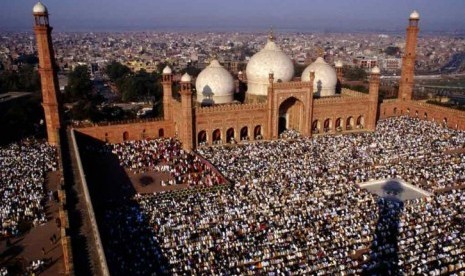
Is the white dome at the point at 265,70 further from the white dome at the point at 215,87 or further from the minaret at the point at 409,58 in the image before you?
the minaret at the point at 409,58

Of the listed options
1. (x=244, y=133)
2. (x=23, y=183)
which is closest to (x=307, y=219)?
(x=244, y=133)

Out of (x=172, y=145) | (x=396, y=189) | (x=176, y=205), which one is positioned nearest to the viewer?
(x=176, y=205)

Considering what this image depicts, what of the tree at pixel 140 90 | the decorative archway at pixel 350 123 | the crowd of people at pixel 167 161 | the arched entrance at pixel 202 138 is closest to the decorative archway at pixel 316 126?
→ the decorative archway at pixel 350 123

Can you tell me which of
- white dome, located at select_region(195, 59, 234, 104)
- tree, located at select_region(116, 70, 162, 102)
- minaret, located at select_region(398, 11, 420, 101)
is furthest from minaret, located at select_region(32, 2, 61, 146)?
minaret, located at select_region(398, 11, 420, 101)

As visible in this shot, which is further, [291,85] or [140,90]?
[140,90]

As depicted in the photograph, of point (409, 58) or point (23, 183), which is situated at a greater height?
point (409, 58)

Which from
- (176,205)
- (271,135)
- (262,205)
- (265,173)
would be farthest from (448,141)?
(176,205)

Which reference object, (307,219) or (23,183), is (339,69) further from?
(23,183)

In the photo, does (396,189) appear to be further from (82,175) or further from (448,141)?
(82,175)
